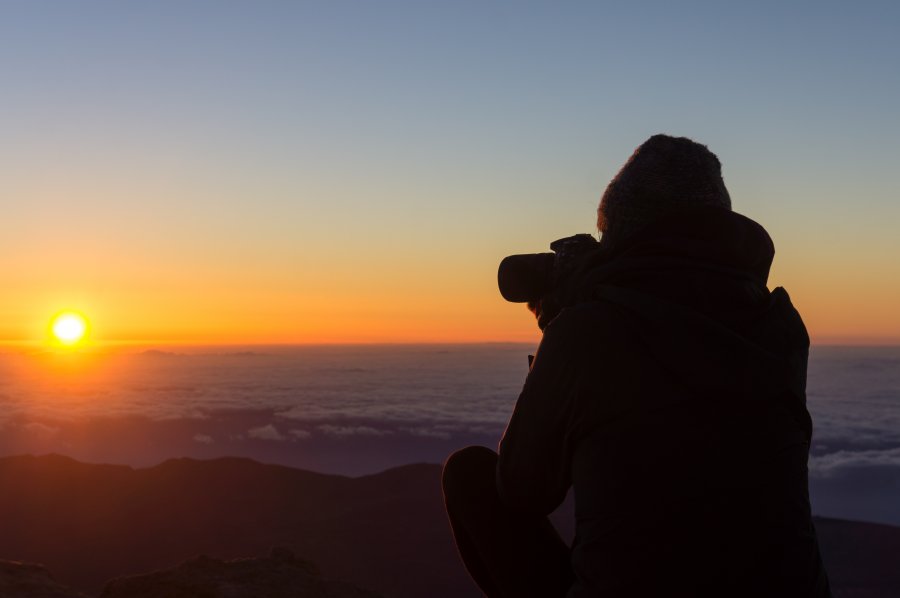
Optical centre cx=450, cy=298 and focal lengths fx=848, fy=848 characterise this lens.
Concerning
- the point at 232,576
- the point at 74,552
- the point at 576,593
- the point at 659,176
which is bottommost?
the point at 74,552

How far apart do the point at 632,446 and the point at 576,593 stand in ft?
1.39

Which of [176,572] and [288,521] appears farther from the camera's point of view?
[288,521]

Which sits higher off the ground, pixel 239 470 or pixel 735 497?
pixel 735 497

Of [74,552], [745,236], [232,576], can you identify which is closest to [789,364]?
[745,236]

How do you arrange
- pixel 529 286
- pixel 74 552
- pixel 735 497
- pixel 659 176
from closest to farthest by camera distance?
pixel 735 497
pixel 659 176
pixel 529 286
pixel 74 552

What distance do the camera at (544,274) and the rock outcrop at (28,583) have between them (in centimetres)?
491

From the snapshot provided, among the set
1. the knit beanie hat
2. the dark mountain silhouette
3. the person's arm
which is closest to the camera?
the knit beanie hat

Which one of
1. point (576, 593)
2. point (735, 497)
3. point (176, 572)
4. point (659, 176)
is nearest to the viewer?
point (735, 497)

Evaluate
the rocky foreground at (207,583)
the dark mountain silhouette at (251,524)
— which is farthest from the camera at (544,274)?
the dark mountain silhouette at (251,524)

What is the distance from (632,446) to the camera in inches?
77.1

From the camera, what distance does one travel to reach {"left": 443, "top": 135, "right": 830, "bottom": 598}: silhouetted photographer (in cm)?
195

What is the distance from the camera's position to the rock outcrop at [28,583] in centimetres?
589

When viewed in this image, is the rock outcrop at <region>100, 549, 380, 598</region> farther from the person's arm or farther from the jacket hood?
the jacket hood

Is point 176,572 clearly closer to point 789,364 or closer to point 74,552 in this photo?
point 789,364
